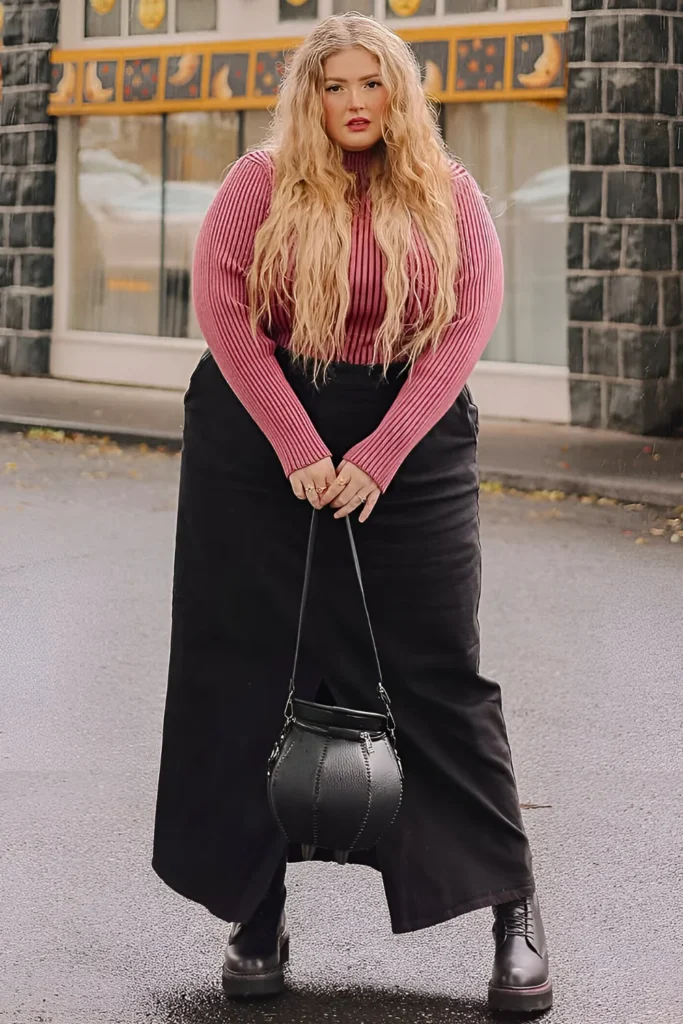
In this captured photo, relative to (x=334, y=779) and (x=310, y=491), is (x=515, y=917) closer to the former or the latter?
(x=334, y=779)

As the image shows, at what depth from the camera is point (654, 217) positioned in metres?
13.1

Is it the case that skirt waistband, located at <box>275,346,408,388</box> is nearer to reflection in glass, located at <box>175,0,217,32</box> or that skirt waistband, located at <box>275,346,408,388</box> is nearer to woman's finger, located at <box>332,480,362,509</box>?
woman's finger, located at <box>332,480,362,509</box>

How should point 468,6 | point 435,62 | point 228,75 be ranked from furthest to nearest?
point 228,75, point 435,62, point 468,6

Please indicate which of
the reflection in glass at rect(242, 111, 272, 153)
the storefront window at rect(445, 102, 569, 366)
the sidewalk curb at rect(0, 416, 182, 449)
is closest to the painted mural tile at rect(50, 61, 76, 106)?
the reflection in glass at rect(242, 111, 272, 153)

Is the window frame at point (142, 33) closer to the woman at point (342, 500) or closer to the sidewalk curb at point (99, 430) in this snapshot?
the sidewalk curb at point (99, 430)

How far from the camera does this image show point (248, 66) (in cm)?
1544

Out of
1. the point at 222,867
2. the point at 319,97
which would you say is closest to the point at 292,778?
the point at 222,867

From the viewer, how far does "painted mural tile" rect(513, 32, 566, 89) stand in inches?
527

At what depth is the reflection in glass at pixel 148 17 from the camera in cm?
1616

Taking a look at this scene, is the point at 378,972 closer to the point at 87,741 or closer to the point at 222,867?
the point at 222,867

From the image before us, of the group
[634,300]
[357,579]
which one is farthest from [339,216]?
[634,300]

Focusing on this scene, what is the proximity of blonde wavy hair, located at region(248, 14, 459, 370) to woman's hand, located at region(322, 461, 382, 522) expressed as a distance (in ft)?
0.72

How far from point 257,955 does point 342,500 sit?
3.32ft

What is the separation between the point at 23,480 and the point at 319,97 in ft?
26.3
